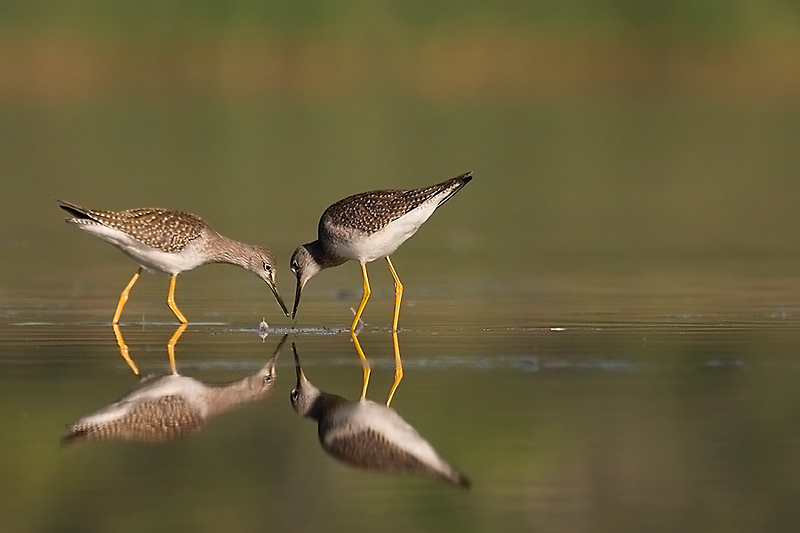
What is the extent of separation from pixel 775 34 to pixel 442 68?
394 inches

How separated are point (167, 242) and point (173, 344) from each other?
1979 mm

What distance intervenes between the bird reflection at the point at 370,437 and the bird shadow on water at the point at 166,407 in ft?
1.27

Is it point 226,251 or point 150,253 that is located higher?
point 150,253

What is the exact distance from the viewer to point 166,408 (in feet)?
28.7

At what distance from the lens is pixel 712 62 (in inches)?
1991

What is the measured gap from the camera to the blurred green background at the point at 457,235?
7195 millimetres

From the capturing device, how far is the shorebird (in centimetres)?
1246

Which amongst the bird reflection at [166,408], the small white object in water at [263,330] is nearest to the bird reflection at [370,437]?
the bird reflection at [166,408]

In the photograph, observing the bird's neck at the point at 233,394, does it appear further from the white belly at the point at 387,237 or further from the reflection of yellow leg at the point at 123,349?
the white belly at the point at 387,237

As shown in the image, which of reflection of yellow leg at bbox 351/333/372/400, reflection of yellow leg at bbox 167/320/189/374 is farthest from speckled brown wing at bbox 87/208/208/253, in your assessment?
reflection of yellow leg at bbox 351/333/372/400

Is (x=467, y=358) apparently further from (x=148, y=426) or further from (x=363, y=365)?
(x=148, y=426)

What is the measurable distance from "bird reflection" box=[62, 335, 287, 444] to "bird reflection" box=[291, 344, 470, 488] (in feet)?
1.25

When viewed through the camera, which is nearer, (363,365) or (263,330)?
(363,365)

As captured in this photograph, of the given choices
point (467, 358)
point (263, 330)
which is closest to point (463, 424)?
point (467, 358)
